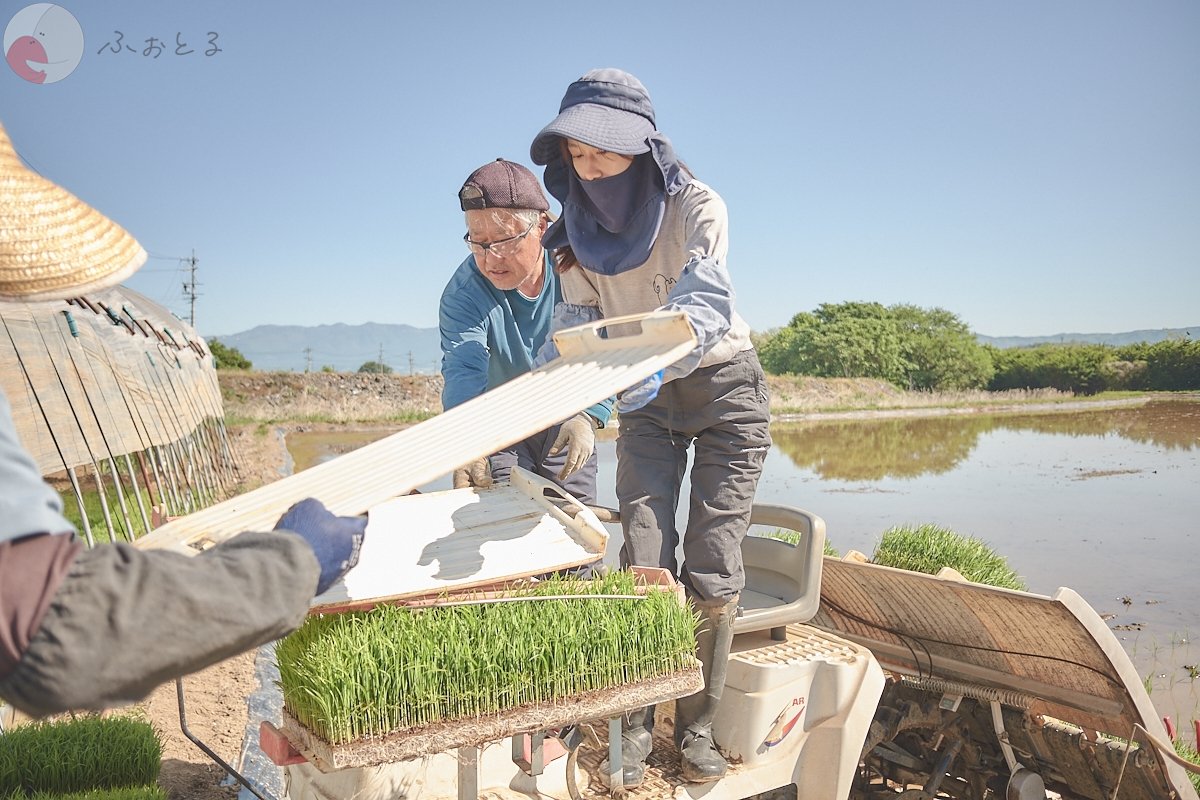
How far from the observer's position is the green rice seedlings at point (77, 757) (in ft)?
11.8

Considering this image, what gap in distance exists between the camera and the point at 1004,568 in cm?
577

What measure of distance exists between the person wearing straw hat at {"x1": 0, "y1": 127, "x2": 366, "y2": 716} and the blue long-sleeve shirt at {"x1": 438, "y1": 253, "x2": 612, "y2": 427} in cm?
222

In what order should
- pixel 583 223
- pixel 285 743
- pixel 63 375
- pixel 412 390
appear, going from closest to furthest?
1. pixel 285 743
2. pixel 583 223
3. pixel 63 375
4. pixel 412 390

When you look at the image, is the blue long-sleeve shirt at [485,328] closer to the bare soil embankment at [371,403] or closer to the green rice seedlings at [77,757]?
the green rice seedlings at [77,757]

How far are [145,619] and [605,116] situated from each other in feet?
6.22

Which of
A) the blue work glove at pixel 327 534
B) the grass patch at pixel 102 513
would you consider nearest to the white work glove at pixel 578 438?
the blue work glove at pixel 327 534

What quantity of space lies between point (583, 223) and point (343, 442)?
19843 mm

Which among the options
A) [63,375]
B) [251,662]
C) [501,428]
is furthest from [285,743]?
[63,375]

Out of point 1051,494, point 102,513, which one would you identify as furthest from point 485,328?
point 1051,494

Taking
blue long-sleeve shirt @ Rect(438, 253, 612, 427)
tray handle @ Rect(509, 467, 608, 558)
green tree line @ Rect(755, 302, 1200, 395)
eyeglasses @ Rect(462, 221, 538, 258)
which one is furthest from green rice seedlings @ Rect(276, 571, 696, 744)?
green tree line @ Rect(755, 302, 1200, 395)

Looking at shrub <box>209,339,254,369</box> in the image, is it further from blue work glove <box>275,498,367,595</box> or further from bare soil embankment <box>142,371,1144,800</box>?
blue work glove <box>275,498,367,595</box>

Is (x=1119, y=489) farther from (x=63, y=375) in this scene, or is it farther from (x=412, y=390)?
(x=412, y=390)

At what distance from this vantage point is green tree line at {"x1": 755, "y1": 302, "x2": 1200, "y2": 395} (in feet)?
121

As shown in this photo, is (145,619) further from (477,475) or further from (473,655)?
(477,475)
